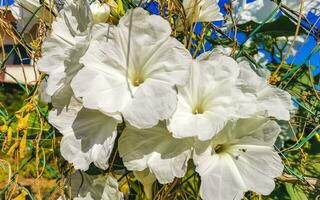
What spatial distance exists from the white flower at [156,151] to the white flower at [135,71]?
0.04m

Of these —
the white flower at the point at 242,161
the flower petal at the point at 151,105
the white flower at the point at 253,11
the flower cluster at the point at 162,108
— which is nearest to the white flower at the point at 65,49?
the flower cluster at the point at 162,108

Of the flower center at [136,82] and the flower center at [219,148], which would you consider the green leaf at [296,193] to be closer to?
the flower center at [219,148]

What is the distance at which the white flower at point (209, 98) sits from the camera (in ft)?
1.75

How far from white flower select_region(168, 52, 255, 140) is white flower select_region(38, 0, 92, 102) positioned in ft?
0.49

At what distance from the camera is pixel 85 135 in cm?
57

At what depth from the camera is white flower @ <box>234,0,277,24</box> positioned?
111 cm

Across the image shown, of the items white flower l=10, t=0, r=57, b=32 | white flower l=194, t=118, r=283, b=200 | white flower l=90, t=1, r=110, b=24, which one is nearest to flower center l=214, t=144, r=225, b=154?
white flower l=194, t=118, r=283, b=200

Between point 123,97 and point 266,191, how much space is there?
23cm

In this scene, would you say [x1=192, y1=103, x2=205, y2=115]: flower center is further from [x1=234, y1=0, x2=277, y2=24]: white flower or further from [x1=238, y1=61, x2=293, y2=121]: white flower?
[x1=234, y1=0, x2=277, y2=24]: white flower

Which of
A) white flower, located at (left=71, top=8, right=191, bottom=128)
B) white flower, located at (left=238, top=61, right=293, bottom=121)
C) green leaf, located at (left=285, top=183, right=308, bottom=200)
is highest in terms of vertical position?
white flower, located at (left=71, top=8, right=191, bottom=128)

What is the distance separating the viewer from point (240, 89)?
1.88 ft

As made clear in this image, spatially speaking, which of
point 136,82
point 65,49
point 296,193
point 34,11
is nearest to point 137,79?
point 136,82

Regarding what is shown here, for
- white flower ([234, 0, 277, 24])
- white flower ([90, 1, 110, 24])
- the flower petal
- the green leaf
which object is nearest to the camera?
the flower petal

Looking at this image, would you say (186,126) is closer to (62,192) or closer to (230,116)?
(230,116)
